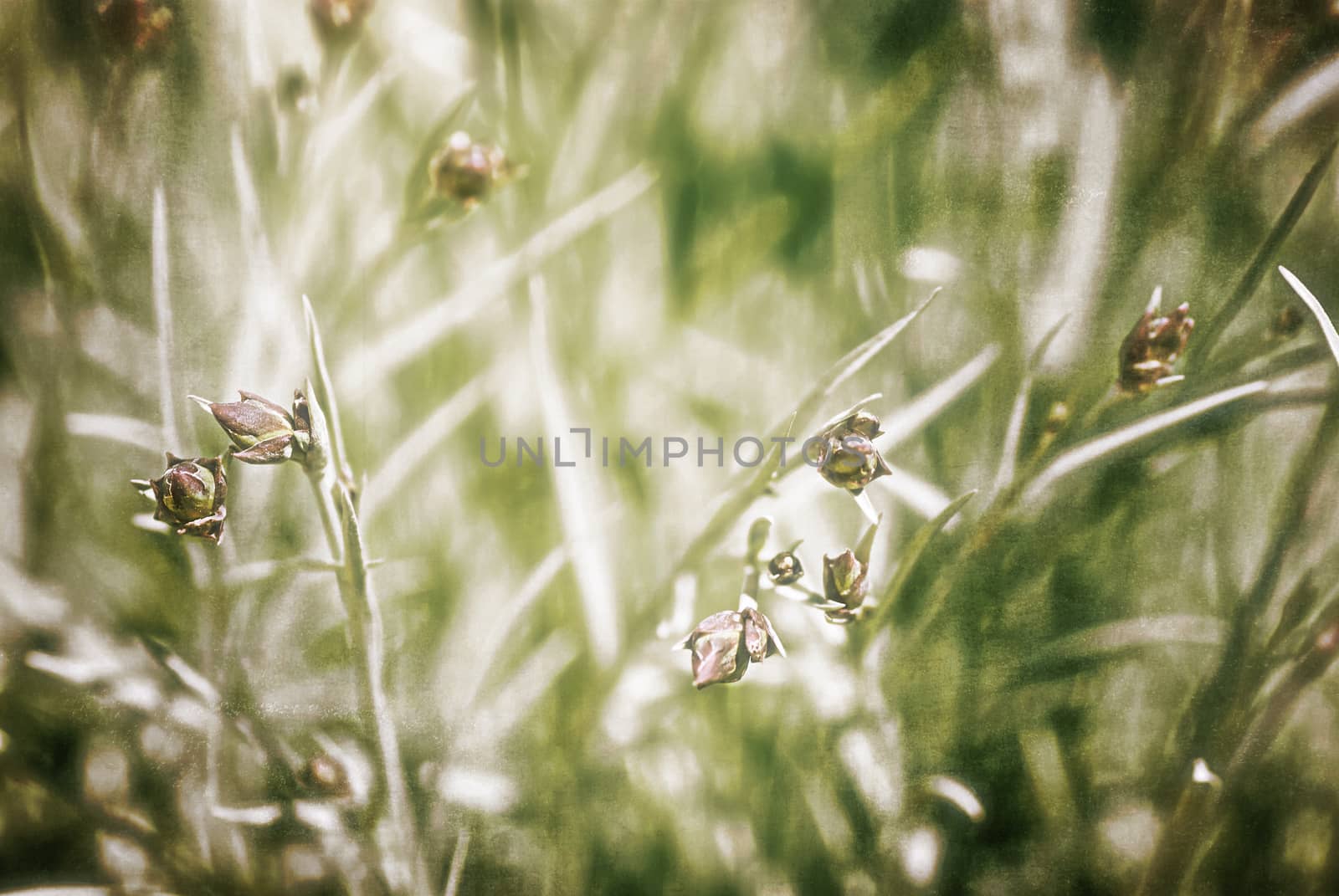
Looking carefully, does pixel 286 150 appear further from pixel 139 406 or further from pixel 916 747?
pixel 916 747

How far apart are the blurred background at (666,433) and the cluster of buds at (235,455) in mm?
51

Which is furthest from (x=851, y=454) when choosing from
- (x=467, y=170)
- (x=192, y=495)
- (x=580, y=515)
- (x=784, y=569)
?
(x=192, y=495)

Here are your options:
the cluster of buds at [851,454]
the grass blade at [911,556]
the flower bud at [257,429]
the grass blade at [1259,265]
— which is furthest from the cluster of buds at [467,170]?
the grass blade at [1259,265]

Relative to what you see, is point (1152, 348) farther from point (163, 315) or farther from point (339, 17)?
point (163, 315)

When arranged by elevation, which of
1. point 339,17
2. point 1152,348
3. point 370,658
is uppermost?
point 339,17

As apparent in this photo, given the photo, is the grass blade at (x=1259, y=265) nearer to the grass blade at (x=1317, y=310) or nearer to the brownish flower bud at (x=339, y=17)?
the grass blade at (x=1317, y=310)

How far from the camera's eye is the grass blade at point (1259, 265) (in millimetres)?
538

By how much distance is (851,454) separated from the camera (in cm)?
46

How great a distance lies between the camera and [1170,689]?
580 millimetres

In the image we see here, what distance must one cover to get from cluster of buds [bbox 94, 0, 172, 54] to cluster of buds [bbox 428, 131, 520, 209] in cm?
24

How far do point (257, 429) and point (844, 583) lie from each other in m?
0.44

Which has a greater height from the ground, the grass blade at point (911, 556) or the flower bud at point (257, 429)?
the flower bud at point (257, 429)

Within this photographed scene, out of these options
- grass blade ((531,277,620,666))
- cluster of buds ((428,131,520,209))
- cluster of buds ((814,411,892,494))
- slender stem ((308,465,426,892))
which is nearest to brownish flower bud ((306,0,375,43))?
cluster of buds ((428,131,520,209))

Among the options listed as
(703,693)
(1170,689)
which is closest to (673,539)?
(703,693)
